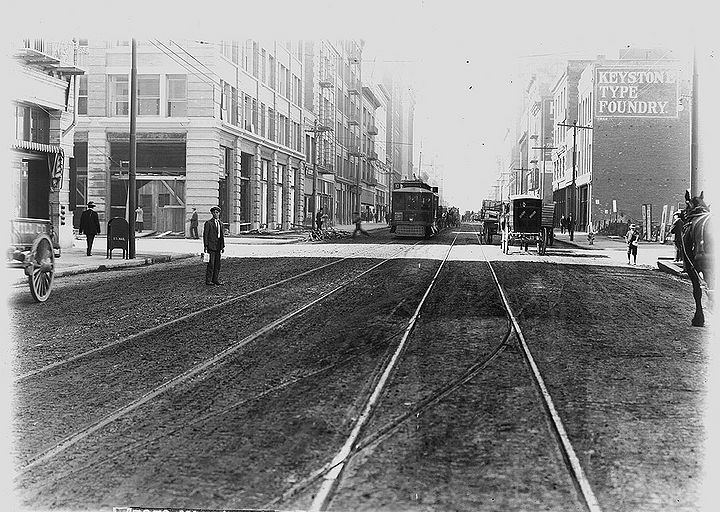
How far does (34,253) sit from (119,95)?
32.5 m

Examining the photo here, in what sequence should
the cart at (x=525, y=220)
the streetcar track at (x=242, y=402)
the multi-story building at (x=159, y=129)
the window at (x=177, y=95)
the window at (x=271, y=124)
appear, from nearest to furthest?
the streetcar track at (x=242, y=402)
the cart at (x=525, y=220)
the multi-story building at (x=159, y=129)
the window at (x=177, y=95)
the window at (x=271, y=124)

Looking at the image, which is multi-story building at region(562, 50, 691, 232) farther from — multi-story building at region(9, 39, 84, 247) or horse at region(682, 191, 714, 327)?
horse at region(682, 191, 714, 327)

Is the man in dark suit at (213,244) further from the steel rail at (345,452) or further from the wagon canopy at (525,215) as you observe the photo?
the wagon canopy at (525,215)

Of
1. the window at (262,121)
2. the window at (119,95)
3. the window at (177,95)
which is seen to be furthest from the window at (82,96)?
the window at (262,121)

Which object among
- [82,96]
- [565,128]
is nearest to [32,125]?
[82,96]

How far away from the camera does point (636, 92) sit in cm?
6181

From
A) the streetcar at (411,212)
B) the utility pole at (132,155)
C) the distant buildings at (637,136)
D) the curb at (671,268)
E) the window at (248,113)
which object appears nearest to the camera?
the curb at (671,268)

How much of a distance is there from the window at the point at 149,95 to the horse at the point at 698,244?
116 ft

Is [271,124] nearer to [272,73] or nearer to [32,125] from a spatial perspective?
[272,73]

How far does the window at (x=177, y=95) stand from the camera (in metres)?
43.8

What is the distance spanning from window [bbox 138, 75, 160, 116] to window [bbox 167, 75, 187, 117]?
2.03ft

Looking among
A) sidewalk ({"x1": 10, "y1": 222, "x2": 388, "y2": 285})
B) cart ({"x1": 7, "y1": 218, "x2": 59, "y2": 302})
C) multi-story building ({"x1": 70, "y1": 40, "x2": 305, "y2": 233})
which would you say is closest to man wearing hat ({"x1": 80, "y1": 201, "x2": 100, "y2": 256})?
sidewalk ({"x1": 10, "y1": 222, "x2": 388, "y2": 285})

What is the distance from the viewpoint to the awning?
84.3 feet

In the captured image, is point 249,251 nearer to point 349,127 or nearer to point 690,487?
point 690,487
